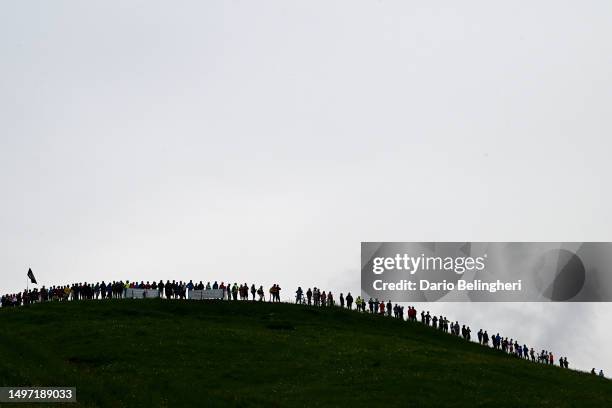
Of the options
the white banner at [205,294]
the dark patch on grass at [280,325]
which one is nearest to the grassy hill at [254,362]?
the dark patch on grass at [280,325]

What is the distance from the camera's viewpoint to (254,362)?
5622 cm

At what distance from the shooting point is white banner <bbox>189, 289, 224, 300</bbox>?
86250 millimetres

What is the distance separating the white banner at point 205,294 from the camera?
283 ft

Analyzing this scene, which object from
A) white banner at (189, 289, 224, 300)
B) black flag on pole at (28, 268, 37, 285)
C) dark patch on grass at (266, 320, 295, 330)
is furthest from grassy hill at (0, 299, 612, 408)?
black flag on pole at (28, 268, 37, 285)

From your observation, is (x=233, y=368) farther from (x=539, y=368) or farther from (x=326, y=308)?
(x=326, y=308)

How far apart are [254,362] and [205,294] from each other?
31.0 metres

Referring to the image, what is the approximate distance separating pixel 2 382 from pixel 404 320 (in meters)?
50.0

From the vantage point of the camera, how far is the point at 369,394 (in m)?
47.5

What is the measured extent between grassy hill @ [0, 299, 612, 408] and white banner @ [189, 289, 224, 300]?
6.26m

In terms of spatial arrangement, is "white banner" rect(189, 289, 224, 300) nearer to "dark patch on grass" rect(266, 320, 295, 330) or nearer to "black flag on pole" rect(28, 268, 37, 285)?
"dark patch on grass" rect(266, 320, 295, 330)

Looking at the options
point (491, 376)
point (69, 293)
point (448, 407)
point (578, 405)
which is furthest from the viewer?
point (69, 293)

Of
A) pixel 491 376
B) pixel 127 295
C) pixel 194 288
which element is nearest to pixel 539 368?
pixel 491 376

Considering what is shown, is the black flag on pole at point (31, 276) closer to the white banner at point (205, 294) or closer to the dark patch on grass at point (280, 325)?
the white banner at point (205, 294)

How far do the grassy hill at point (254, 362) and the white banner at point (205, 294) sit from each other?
6263 mm
